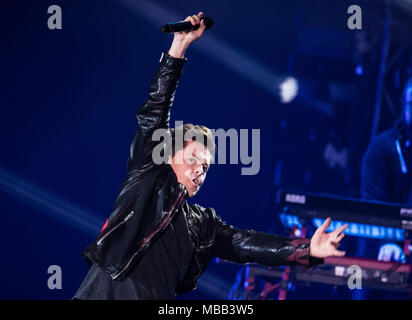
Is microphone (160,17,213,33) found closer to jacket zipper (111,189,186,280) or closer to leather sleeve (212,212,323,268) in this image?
jacket zipper (111,189,186,280)

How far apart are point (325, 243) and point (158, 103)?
1003 mm

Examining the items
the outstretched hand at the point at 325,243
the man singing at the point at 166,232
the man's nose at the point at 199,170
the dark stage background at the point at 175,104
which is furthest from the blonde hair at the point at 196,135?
the dark stage background at the point at 175,104

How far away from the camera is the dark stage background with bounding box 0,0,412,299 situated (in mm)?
6570

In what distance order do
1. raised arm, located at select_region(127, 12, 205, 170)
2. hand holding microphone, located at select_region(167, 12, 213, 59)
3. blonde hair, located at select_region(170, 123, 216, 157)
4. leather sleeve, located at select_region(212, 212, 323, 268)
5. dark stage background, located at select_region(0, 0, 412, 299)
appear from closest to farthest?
1. hand holding microphone, located at select_region(167, 12, 213, 59)
2. raised arm, located at select_region(127, 12, 205, 170)
3. leather sleeve, located at select_region(212, 212, 323, 268)
4. blonde hair, located at select_region(170, 123, 216, 157)
5. dark stage background, located at select_region(0, 0, 412, 299)

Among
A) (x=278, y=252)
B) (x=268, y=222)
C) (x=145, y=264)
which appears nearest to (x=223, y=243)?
(x=278, y=252)

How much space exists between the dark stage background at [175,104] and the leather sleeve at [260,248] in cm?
370

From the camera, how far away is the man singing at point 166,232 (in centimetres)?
250

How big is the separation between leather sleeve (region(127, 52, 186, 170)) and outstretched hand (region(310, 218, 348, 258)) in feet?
2.81

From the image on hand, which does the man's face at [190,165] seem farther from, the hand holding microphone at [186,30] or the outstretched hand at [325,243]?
the outstretched hand at [325,243]

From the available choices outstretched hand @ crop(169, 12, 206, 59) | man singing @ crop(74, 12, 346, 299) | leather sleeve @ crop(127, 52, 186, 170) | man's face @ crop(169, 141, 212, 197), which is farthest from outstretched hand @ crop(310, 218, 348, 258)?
outstretched hand @ crop(169, 12, 206, 59)

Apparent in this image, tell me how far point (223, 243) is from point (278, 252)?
0.96 feet

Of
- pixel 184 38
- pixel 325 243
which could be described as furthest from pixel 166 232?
pixel 184 38

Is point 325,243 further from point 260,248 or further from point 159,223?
point 159,223
